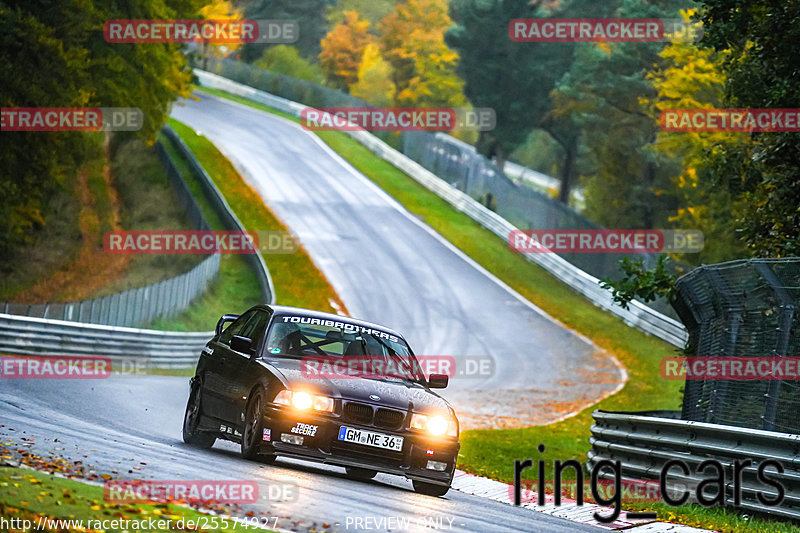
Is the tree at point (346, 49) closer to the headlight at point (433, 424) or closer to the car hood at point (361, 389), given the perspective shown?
the car hood at point (361, 389)

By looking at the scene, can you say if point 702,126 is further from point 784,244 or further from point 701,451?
point 701,451

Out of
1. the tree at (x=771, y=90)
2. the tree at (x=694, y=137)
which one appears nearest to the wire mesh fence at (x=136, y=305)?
the tree at (x=771, y=90)

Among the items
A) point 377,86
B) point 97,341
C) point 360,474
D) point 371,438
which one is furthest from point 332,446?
point 377,86

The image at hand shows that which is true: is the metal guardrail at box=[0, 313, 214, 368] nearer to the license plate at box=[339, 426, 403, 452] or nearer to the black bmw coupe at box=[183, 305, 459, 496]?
the black bmw coupe at box=[183, 305, 459, 496]

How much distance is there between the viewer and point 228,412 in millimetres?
12234

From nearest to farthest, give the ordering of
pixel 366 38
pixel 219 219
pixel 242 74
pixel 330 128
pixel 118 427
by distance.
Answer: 1. pixel 118 427
2. pixel 219 219
3. pixel 330 128
4. pixel 242 74
5. pixel 366 38

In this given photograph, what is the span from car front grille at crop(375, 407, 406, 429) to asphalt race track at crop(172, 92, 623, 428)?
43.3 feet

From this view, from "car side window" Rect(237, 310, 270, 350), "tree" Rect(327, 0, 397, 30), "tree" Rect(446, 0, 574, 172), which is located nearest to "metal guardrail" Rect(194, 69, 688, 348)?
"tree" Rect(446, 0, 574, 172)

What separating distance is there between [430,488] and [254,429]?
1.73 meters

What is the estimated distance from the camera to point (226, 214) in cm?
4512

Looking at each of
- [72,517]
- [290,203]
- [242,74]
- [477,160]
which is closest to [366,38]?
[242,74]

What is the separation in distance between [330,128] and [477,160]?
43.7 feet

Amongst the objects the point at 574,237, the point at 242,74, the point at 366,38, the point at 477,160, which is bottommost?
the point at 574,237

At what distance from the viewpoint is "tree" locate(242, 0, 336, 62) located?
367 feet
